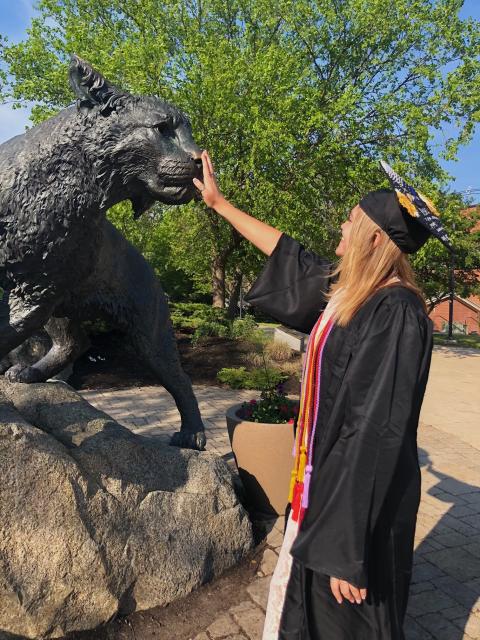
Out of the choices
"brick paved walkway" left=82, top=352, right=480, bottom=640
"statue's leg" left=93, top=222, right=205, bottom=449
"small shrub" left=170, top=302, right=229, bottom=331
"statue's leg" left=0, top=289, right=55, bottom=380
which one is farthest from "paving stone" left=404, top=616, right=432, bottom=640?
"small shrub" left=170, top=302, right=229, bottom=331

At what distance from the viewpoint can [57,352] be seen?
3.66m

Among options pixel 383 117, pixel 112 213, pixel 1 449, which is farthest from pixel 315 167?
pixel 1 449

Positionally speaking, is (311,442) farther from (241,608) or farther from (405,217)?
(241,608)

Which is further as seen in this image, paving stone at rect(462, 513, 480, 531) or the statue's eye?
paving stone at rect(462, 513, 480, 531)

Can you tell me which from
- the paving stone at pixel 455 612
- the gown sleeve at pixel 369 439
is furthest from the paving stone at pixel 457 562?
the gown sleeve at pixel 369 439

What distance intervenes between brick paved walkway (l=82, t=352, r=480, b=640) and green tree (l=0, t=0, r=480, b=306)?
6012 mm

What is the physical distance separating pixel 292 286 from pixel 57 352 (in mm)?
2070

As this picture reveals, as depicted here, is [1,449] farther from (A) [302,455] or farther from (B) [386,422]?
(B) [386,422]

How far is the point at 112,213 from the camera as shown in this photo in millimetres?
11555

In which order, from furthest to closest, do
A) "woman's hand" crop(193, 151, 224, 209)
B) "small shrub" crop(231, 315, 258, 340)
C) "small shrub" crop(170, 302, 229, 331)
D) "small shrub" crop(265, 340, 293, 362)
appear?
1. "small shrub" crop(170, 302, 229, 331)
2. "small shrub" crop(231, 315, 258, 340)
3. "small shrub" crop(265, 340, 293, 362)
4. "woman's hand" crop(193, 151, 224, 209)

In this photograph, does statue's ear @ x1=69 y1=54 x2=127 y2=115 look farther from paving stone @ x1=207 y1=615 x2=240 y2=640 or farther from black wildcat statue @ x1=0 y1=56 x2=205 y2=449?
paving stone @ x1=207 y1=615 x2=240 y2=640

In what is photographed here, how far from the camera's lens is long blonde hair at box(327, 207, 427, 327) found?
1.75 m

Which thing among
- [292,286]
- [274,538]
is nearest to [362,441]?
[292,286]

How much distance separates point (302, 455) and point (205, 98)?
10.8 m
